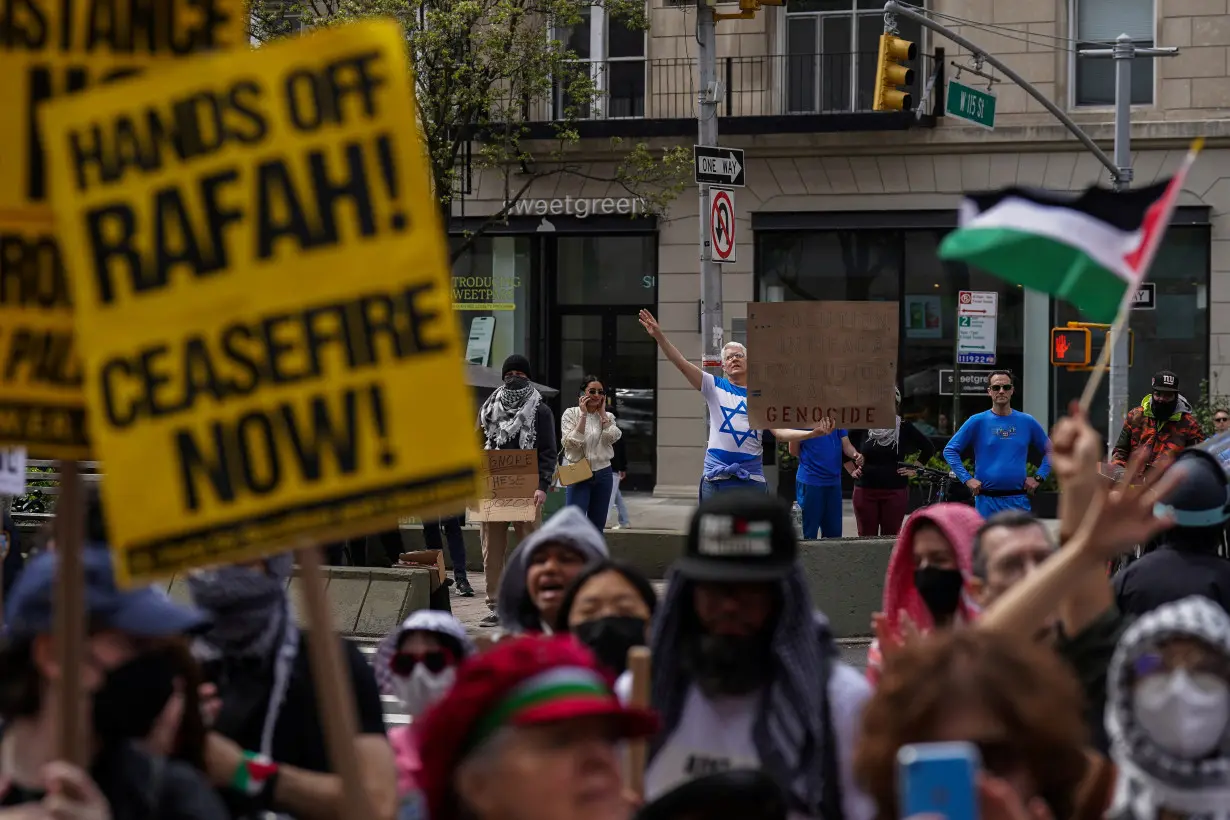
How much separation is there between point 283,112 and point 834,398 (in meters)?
9.64

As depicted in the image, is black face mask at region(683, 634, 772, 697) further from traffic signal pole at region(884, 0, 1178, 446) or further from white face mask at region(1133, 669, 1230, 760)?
traffic signal pole at region(884, 0, 1178, 446)

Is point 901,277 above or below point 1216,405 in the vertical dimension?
above

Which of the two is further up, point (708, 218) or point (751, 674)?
point (708, 218)

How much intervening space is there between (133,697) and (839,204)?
2270 centimetres

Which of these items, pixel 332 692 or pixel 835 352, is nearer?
pixel 332 692

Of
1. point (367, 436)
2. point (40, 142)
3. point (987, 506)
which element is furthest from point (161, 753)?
point (987, 506)

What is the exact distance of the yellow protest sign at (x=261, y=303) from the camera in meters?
2.76

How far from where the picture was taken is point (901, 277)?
25.1 metres

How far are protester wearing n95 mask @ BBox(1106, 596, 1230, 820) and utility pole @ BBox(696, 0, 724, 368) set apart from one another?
44.8ft

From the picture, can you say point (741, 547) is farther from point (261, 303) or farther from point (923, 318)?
point (923, 318)

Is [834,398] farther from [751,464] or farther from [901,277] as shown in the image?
[901,277]

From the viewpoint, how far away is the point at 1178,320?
2408 centimetres

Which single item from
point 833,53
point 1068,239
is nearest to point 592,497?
point 1068,239

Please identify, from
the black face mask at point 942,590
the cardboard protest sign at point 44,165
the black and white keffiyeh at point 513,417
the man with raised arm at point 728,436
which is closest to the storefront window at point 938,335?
the black and white keffiyeh at point 513,417
